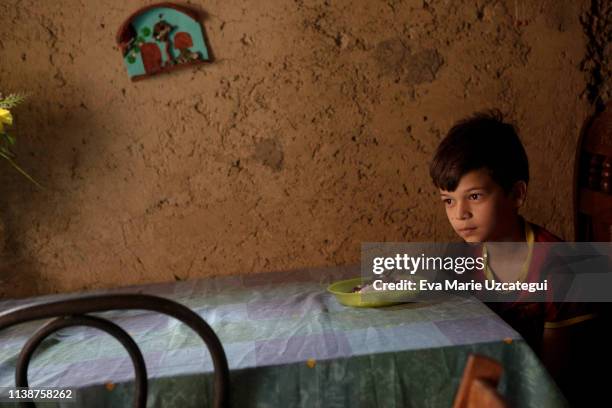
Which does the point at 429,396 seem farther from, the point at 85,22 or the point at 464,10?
the point at 85,22

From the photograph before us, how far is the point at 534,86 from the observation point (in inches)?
85.6

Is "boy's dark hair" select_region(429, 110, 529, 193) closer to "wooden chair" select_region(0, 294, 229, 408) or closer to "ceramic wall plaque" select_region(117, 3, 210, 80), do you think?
"wooden chair" select_region(0, 294, 229, 408)

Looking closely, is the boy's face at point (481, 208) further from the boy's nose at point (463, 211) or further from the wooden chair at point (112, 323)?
the wooden chair at point (112, 323)

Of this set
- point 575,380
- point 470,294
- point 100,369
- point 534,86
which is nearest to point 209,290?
point 100,369

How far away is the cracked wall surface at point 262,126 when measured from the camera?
207 centimetres

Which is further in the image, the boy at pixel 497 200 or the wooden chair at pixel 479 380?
the boy at pixel 497 200

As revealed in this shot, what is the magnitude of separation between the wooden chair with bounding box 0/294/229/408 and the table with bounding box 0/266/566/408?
113 mm

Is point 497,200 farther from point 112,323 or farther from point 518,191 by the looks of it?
point 112,323

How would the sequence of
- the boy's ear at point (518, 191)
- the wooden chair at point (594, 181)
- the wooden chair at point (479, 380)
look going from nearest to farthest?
the wooden chair at point (479, 380) < the boy's ear at point (518, 191) < the wooden chair at point (594, 181)

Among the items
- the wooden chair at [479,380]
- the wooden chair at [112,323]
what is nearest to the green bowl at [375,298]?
the wooden chair at [112,323]

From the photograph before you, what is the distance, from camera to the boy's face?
4.91 ft

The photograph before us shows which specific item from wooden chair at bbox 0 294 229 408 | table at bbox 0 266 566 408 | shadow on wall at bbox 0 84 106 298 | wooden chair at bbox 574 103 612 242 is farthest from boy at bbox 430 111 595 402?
shadow on wall at bbox 0 84 106 298

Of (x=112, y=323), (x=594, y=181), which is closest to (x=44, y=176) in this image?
(x=112, y=323)

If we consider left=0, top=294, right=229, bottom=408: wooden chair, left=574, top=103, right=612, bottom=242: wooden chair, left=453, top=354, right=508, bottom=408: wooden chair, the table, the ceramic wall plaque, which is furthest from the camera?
the ceramic wall plaque
